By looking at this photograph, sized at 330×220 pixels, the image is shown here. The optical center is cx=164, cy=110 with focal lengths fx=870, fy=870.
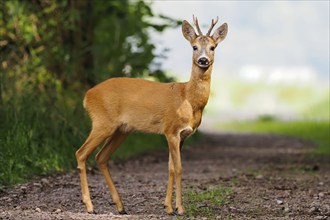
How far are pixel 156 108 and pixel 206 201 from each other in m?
1.24

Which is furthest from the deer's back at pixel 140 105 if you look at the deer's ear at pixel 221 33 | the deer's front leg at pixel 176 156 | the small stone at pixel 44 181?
the small stone at pixel 44 181

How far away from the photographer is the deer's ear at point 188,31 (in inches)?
349

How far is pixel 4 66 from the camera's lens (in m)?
13.2

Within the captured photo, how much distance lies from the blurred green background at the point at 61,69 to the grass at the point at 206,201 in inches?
87.2

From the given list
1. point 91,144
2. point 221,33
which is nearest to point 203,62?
point 221,33

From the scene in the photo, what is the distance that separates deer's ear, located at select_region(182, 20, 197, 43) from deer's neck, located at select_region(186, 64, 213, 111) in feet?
1.02

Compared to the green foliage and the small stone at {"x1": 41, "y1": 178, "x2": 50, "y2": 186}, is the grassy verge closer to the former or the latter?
the green foliage

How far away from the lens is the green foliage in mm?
11578

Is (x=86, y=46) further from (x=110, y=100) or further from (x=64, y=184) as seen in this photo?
(x=110, y=100)

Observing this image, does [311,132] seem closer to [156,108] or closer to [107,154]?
[107,154]

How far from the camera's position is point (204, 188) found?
10.4 meters


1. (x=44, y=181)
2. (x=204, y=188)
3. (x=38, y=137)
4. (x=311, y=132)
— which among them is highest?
(x=38, y=137)

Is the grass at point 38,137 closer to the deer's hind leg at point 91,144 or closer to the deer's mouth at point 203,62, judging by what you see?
the deer's hind leg at point 91,144

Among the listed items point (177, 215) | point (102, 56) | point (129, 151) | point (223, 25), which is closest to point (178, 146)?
point (177, 215)
